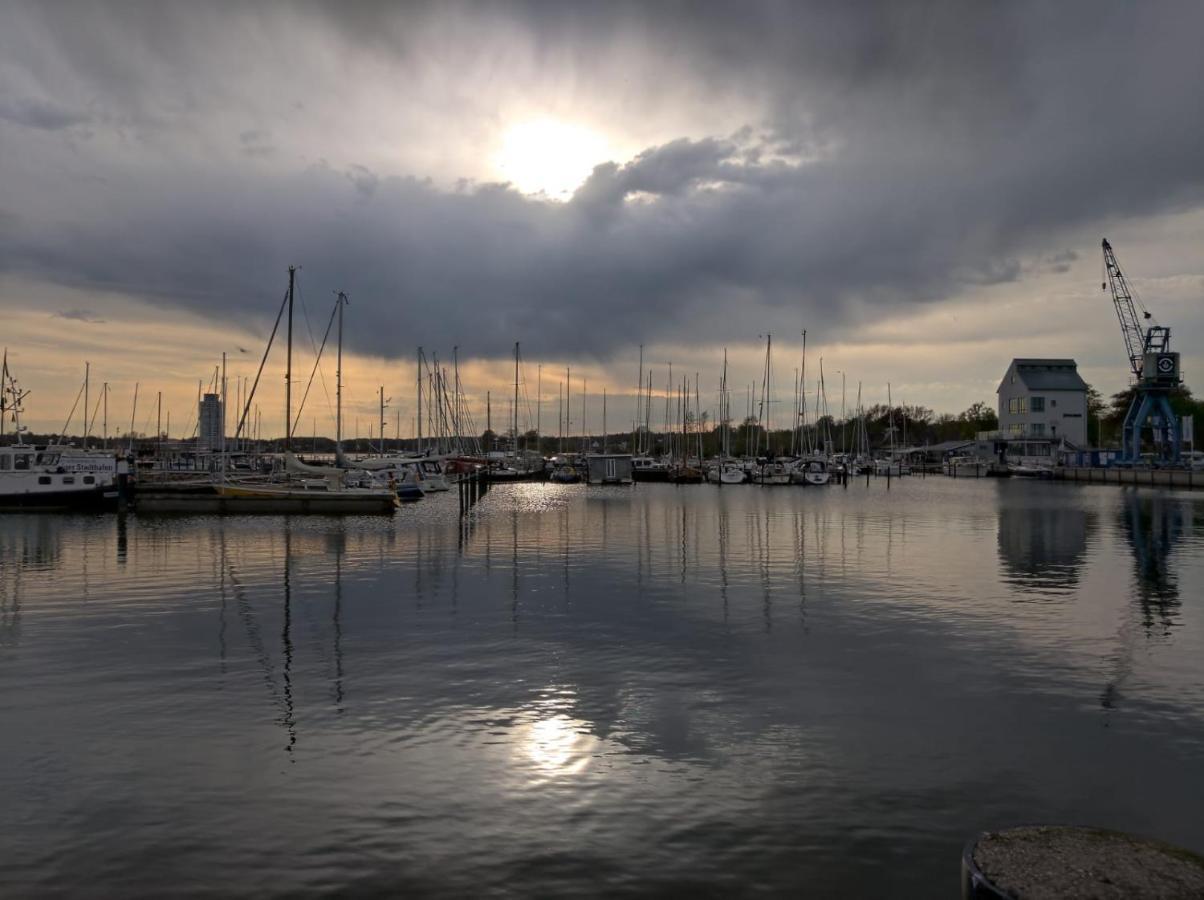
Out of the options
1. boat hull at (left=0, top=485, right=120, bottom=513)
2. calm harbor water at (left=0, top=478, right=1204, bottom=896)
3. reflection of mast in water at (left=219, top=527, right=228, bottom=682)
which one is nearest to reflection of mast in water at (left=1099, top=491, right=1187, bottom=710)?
calm harbor water at (left=0, top=478, right=1204, bottom=896)

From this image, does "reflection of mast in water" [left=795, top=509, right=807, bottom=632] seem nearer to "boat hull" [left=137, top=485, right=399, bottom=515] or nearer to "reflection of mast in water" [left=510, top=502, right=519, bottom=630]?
"reflection of mast in water" [left=510, top=502, right=519, bottom=630]

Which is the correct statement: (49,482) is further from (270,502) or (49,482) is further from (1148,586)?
(1148,586)

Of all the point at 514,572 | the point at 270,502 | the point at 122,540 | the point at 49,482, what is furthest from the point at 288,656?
the point at 49,482

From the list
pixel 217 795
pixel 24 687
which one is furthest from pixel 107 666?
pixel 217 795

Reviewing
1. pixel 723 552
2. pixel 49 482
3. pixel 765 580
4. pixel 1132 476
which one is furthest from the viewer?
pixel 1132 476

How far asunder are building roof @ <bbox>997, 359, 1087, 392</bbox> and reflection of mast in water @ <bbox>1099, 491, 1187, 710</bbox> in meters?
A: 92.8

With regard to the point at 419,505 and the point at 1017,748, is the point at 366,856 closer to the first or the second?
the point at 1017,748

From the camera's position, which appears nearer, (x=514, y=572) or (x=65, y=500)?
(x=514, y=572)

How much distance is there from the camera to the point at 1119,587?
2903 cm

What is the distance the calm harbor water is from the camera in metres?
9.92

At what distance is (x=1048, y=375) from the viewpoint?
152 meters

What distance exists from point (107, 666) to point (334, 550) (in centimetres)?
2162

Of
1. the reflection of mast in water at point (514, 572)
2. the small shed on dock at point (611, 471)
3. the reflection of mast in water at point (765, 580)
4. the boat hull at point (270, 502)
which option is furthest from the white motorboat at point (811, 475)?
the boat hull at point (270, 502)

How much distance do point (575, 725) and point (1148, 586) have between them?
2442 centimetres
